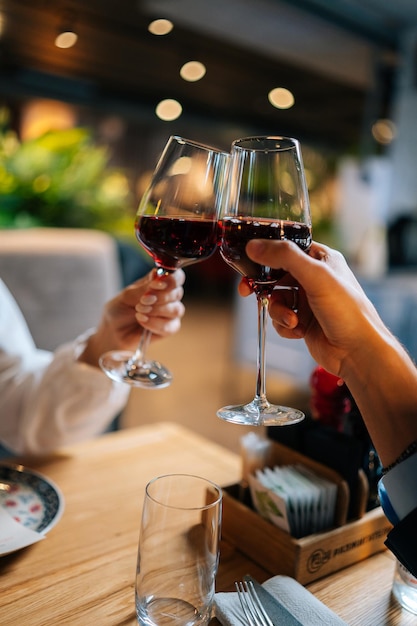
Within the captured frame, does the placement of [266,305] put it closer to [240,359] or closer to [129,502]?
[129,502]

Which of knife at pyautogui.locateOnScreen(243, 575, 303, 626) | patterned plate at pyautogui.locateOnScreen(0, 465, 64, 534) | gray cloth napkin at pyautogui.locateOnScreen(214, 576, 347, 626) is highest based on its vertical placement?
knife at pyautogui.locateOnScreen(243, 575, 303, 626)

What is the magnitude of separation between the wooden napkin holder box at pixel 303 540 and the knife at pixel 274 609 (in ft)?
0.25

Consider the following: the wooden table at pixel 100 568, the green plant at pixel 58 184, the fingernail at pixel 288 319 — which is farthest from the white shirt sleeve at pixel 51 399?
the green plant at pixel 58 184

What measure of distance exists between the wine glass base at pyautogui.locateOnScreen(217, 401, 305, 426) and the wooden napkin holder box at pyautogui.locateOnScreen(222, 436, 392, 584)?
196 mm

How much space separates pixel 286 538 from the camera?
2.61 ft

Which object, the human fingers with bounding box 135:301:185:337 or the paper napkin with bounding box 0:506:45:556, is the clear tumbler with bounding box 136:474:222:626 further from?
the human fingers with bounding box 135:301:185:337

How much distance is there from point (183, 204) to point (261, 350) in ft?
0.89

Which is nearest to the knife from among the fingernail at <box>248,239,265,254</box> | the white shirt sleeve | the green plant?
the fingernail at <box>248,239,265,254</box>

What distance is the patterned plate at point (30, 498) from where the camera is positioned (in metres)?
0.91

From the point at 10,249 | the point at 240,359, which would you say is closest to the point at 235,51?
the point at 10,249

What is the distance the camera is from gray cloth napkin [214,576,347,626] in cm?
68

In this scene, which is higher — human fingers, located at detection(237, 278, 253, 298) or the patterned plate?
human fingers, located at detection(237, 278, 253, 298)

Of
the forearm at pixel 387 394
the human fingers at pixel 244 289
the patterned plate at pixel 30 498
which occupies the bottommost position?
the patterned plate at pixel 30 498

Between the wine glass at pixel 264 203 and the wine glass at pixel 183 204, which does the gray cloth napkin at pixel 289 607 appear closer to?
the wine glass at pixel 264 203
